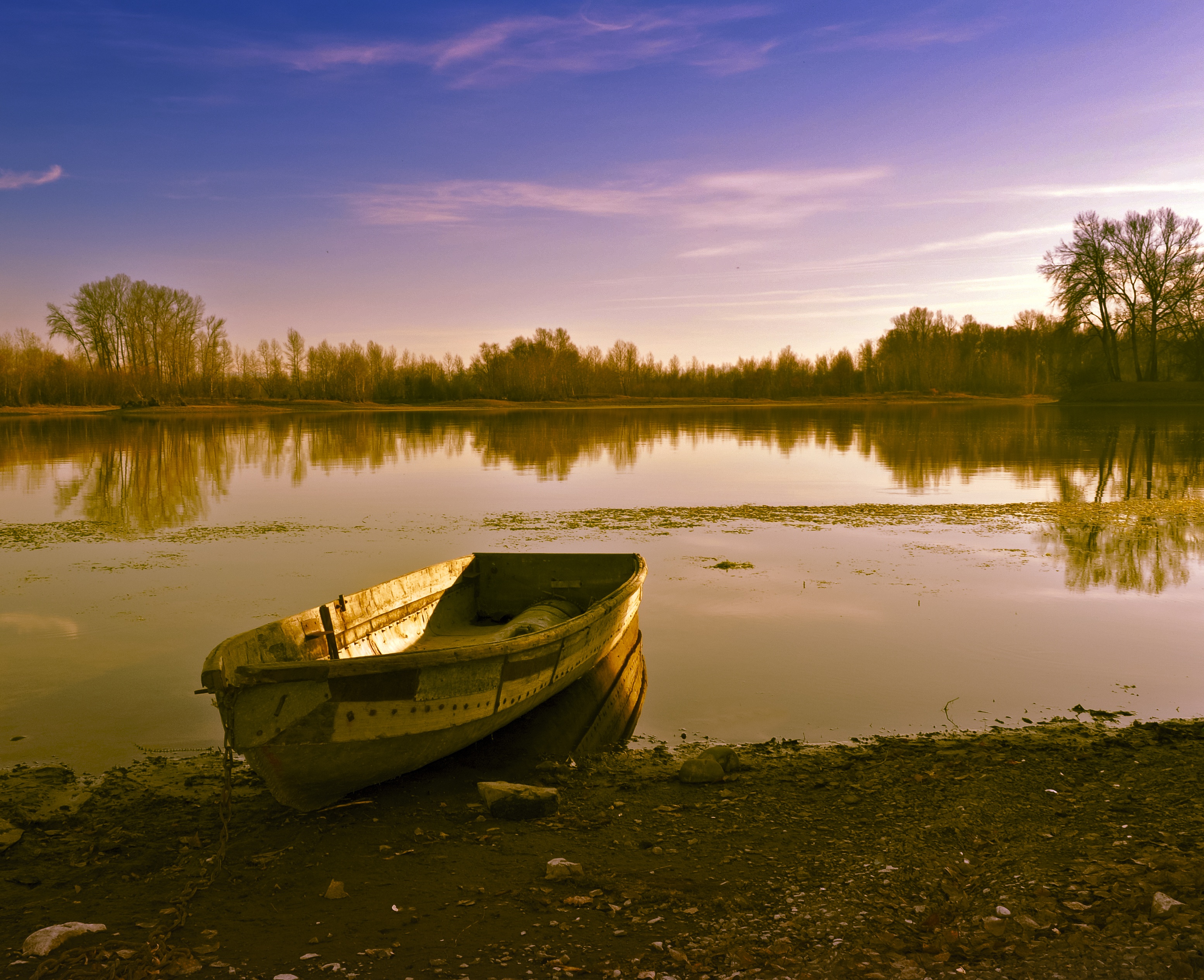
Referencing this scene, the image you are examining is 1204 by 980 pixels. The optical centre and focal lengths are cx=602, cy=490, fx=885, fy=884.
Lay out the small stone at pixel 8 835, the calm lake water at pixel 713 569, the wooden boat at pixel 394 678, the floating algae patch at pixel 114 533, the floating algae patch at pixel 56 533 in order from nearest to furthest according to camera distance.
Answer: the small stone at pixel 8 835 → the wooden boat at pixel 394 678 → the calm lake water at pixel 713 569 → the floating algae patch at pixel 56 533 → the floating algae patch at pixel 114 533

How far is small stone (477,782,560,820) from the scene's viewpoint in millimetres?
5613

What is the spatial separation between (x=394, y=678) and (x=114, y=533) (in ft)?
43.3

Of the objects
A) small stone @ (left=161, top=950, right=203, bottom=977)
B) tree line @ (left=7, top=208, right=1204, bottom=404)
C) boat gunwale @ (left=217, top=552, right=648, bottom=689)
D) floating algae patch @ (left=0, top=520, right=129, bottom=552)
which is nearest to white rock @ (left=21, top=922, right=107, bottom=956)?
small stone @ (left=161, top=950, right=203, bottom=977)

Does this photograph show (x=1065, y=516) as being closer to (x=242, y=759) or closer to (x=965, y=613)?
(x=965, y=613)

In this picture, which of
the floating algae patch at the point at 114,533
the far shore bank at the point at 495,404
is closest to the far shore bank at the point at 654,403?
the far shore bank at the point at 495,404

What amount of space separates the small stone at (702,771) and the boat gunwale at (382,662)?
1.44 m

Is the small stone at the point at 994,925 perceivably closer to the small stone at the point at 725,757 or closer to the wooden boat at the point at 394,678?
the small stone at the point at 725,757

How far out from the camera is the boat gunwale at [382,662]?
5.23 metres

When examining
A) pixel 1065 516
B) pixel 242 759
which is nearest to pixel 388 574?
pixel 242 759

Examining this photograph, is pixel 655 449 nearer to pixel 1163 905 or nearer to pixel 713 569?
pixel 713 569

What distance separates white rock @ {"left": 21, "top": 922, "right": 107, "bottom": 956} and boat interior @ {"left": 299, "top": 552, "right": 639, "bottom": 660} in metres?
2.84

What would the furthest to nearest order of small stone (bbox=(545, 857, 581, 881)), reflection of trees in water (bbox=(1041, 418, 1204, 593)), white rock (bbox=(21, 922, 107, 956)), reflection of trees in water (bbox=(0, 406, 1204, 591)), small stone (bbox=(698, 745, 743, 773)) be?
reflection of trees in water (bbox=(0, 406, 1204, 591)) < reflection of trees in water (bbox=(1041, 418, 1204, 593)) < small stone (bbox=(698, 745, 743, 773)) < small stone (bbox=(545, 857, 581, 881)) < white rock (bbox=(21, 922, 107, 956))

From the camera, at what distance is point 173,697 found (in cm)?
782

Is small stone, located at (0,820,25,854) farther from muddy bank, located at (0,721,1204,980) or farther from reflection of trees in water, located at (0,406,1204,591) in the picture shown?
reflection of trees in water, located at (0,406,1204,591)
